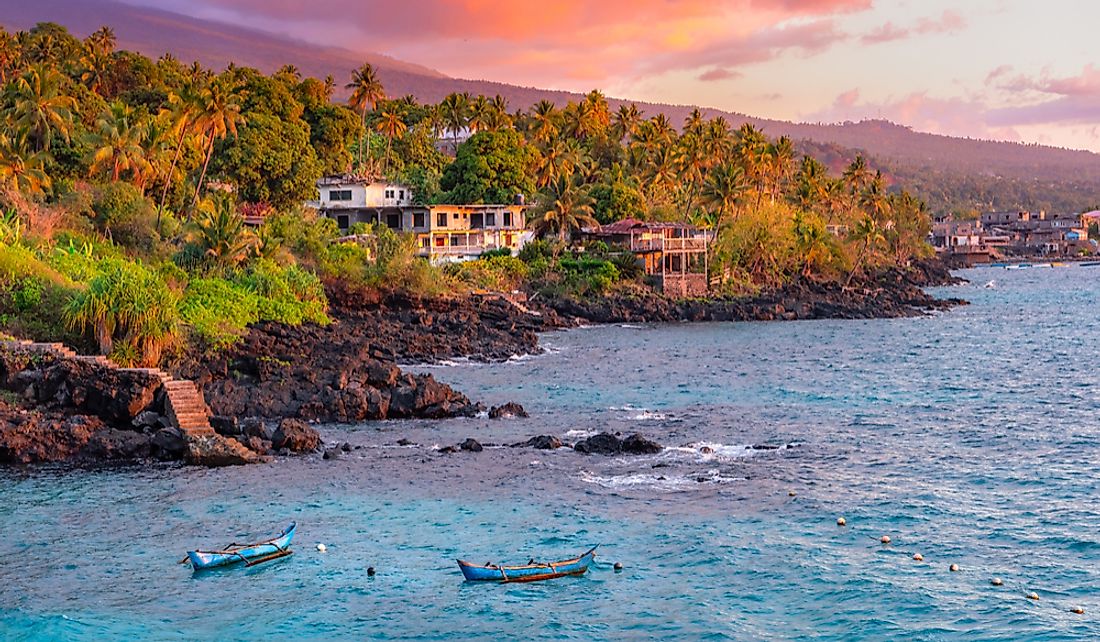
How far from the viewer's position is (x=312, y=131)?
97.9 m

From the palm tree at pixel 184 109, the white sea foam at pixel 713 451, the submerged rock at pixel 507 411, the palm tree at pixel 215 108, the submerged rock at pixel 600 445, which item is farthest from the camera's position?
the palm tree at pixel 215 108

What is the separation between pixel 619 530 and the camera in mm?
24000

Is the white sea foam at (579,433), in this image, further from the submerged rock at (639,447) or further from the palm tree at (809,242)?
the palm tree at (809,242)

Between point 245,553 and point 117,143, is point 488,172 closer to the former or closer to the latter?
point 117,143

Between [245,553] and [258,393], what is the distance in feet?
52.8

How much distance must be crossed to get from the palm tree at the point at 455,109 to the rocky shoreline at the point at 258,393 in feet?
230

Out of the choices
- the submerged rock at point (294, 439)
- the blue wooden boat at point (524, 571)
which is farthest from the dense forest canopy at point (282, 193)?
the blue wooden boat at point (524, 571)

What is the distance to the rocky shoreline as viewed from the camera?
98.6ft

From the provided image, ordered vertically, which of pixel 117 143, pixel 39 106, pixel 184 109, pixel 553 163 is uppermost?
pixel 39 106

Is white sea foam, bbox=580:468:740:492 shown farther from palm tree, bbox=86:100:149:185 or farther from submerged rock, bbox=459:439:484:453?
palm tree, bbox=86:100:149:185

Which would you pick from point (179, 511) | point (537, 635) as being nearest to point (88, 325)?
point (179, 511)

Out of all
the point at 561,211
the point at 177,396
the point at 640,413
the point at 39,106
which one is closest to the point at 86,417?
the point at 177,396

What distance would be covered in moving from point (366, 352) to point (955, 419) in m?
23.5

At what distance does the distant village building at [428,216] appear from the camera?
91.4m
